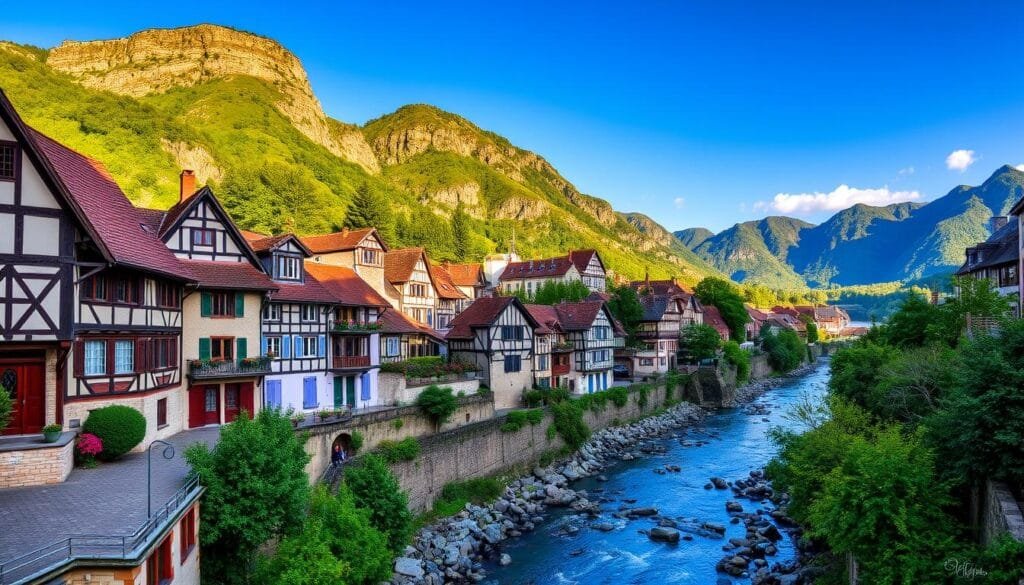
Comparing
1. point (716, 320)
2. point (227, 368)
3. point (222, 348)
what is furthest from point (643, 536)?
point (716, 320)

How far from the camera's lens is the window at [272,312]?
30469mm

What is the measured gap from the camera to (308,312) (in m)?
32.4

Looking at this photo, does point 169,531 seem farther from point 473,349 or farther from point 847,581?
point 473,349

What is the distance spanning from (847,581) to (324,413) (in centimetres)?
2351

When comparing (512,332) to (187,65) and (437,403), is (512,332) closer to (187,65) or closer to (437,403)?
(437,403)

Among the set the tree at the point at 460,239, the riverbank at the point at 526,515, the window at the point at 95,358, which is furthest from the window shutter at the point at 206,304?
the tree at the point at 460,239

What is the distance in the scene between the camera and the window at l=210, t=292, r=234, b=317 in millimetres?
27297

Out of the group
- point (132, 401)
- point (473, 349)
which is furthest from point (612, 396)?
point (132, 401)

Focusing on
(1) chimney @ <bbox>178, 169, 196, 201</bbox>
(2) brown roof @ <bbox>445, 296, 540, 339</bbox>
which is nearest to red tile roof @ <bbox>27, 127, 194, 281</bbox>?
(1) chimney @ <bbox>178, 169, 196, 201</bbox>

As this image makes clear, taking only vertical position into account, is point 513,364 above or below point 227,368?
below

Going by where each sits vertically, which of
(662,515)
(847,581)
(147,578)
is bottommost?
(662,515)

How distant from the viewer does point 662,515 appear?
32438 millimetres

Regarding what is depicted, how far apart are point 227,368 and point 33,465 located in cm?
1104

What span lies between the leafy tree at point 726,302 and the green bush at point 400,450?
233 feet
